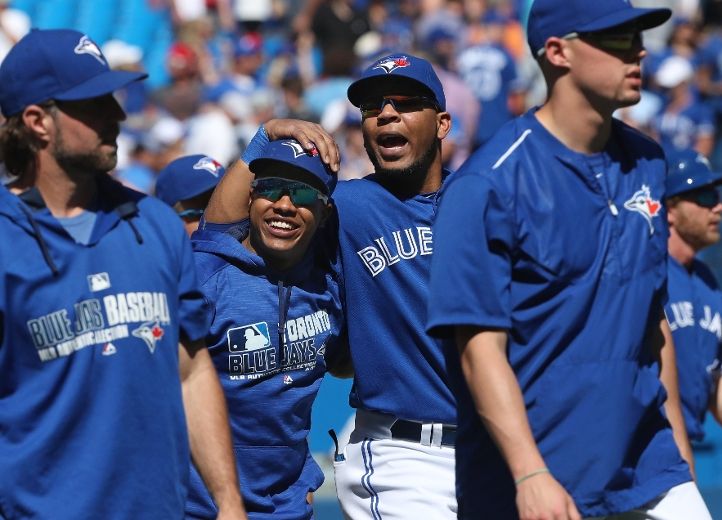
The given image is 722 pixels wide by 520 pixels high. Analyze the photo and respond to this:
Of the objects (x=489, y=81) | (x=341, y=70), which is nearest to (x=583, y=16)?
(x=489, y=81)

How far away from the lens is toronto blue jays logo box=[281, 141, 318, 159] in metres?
5.15

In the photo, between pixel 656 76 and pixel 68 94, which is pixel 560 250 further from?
pixel 656 76

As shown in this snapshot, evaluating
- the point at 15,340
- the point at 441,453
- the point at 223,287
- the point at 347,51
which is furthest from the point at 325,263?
the point at 347,51

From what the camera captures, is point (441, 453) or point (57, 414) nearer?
point (57, 414)

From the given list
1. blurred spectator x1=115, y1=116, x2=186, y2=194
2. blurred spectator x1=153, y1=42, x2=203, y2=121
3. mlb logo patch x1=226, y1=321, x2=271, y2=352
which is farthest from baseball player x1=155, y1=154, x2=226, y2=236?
blurred spectator x1=153, y1=42, x2=203, y2=121

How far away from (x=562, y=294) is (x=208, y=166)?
2930 mm

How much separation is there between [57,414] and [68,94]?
897mm

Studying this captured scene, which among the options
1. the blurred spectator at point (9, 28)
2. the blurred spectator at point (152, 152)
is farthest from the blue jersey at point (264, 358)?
the blurred spectator at point (9, 28)

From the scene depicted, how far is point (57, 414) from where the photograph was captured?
3.84 m

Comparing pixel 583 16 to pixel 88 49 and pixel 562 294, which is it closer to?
pixel 562 294

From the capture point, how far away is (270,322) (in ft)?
16.9

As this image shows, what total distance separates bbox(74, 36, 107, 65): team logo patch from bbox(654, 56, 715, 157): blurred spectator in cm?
1056

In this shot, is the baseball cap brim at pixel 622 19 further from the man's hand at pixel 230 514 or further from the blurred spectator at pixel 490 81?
the blurred spectator at pixel 490 81

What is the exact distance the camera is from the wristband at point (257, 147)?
5270 mm
